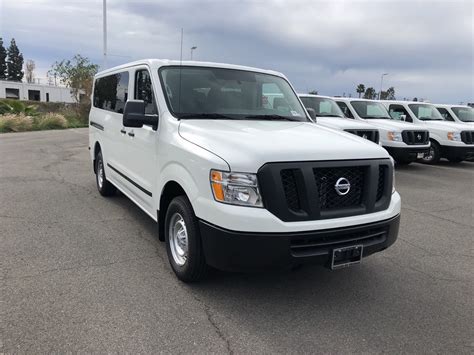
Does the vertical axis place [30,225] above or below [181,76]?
below

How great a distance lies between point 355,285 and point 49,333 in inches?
103

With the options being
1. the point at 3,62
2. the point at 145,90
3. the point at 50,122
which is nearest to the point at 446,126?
the point at 145,90

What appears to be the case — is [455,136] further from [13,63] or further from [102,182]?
[13,63]

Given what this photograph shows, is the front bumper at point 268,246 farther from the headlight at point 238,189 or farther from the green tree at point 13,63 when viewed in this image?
the green tree at point 13,63

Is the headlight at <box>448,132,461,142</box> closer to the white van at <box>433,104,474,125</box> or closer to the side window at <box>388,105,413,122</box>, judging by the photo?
the side window at <box>388,105,413,122</box>

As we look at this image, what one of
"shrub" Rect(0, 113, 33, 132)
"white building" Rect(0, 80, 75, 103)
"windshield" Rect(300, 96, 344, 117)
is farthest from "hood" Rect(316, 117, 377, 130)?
"white building" Rect(0, 80, 75, 103)

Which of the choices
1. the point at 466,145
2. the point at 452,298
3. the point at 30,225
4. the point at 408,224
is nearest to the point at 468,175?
the point at 466,145

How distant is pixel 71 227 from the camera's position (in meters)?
5.39

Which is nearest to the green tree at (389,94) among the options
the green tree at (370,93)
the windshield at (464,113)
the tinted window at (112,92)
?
the green tree at (370,93)

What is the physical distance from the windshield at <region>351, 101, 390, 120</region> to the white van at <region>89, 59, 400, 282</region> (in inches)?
341

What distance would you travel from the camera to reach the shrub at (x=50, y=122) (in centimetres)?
2341

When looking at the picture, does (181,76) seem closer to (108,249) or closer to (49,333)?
(108,249)

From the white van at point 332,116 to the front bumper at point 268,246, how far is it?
7262mm

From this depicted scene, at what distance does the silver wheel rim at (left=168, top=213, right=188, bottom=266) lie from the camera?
12.4 ft
